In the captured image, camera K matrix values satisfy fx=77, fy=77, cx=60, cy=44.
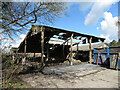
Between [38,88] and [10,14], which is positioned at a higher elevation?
[10,14]

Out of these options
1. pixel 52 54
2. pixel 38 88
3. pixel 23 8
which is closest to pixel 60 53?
pixel 52 54

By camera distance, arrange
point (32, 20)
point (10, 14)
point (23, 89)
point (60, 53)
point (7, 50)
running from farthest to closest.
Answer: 1. point (60, 53)
2. point (32, 20)
3. point (10, 14)
4. point (23, 89)
5. point (7, 50)

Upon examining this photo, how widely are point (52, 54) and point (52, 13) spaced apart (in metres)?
8.23

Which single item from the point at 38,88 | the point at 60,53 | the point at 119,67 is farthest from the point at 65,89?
the point at 60,53

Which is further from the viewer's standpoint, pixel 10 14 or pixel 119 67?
pixel 119 67

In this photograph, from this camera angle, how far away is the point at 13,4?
565 cm

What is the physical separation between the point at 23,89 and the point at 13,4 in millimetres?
5749

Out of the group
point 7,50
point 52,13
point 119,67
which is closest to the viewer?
point 7,50

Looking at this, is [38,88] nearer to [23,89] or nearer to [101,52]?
[23,89]

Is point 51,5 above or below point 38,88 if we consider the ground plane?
above

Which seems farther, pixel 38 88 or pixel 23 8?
pixel 23 8

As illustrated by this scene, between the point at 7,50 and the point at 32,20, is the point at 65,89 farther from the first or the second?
the point at 32,20

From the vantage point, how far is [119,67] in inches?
232

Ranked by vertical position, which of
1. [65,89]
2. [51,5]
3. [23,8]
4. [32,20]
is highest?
[51,5]
